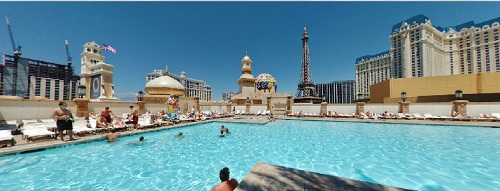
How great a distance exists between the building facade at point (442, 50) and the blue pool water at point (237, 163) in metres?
Result: 76.9

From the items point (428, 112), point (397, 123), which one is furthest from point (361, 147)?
point (428, 112)

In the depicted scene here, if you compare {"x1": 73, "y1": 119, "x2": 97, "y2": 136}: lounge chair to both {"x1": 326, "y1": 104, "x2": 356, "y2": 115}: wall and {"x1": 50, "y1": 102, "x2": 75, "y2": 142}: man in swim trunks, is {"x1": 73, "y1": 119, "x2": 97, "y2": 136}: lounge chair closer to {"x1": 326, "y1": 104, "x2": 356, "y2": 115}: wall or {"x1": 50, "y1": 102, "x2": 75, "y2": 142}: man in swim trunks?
{"x1": 50, "y1": 102, "x2": 75, "y2": 142}: man in swim trunks

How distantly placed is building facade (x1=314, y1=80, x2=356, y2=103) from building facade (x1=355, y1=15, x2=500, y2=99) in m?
38.1

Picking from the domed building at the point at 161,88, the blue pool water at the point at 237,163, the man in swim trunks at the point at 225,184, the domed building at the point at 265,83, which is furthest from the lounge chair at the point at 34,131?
the domed building at the point at 265,83

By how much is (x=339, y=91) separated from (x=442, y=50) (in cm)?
5138

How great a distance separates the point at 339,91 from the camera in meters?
116

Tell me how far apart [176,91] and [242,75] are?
66.3 feet

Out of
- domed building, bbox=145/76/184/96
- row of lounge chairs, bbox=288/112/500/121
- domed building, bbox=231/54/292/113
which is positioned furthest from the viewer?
domed building, bbox=231/54/292/113

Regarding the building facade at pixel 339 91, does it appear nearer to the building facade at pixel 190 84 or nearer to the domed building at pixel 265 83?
the domed building at pixel 265 83

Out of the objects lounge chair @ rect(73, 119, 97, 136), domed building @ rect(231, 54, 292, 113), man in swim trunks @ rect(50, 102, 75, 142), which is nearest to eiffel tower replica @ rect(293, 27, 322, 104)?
domed building @ rect(231, 54, 292, 113)

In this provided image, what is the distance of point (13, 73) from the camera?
58.2 metres

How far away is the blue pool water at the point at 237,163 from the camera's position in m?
4.74

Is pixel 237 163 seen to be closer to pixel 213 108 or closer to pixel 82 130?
pixel 82 130

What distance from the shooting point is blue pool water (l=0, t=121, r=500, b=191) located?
474cm
